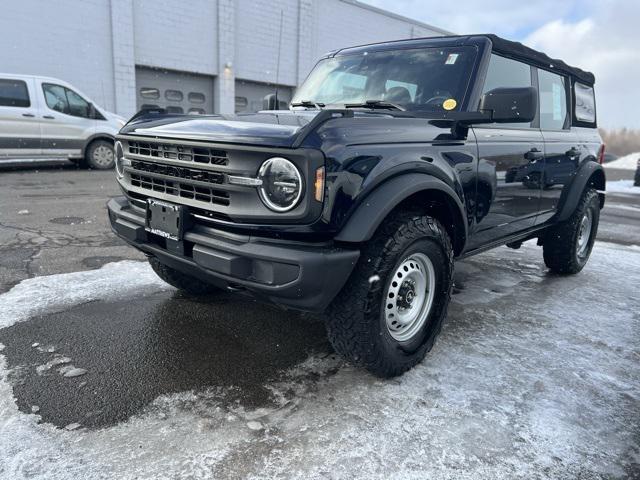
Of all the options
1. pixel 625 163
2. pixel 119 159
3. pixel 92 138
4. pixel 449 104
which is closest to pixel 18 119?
pixel 92 138

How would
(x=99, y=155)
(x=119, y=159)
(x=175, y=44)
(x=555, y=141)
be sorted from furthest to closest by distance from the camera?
(x=175, y=44)
(x=99, y=155)
(x=555, y=141)
(x=119, y=159)

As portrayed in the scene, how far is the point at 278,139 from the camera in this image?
7.03 feet

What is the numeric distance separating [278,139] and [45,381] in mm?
1685

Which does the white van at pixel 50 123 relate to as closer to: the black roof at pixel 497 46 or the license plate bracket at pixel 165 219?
the black roof at pixel 497 46

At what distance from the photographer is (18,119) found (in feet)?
32.6

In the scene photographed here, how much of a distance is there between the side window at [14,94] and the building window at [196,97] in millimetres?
7078

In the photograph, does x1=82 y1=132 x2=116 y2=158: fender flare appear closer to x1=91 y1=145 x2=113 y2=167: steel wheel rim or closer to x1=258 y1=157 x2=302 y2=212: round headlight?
x1=91 y1=145 x2=113 y2=167: steel wheel rim

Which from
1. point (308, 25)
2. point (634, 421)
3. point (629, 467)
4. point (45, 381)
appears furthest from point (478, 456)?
point (308, 25)

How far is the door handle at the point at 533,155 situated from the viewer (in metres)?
3.62

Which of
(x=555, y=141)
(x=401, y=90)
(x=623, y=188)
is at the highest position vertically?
(x=401, y=90)

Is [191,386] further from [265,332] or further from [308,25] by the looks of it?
[308,25]

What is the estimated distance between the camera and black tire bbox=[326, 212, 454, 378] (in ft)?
7.67

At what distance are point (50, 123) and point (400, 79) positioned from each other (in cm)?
946

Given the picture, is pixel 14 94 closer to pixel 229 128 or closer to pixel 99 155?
pixel 99 155
